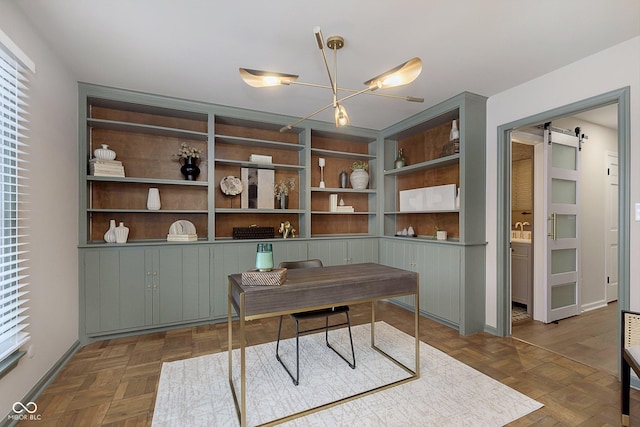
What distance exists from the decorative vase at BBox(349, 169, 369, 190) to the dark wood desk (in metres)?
2.08

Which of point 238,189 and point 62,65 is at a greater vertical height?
point 62,65

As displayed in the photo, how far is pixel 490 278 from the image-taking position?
321 cm

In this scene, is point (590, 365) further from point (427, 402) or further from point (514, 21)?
point (514, 21)

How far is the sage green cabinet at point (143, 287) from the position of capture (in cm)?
291

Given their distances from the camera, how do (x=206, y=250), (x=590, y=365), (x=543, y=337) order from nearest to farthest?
(x=590, y=365) < (x=543, y=337) < (x=206, y=250)

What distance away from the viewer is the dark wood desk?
171 centimetres

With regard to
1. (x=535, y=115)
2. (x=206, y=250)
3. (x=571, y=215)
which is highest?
(x=535, y=115)

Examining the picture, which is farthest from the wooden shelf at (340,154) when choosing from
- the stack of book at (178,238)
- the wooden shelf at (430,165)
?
the stack of book at (178,238)

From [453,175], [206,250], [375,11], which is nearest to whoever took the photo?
[375,11]

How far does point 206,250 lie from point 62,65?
208cm

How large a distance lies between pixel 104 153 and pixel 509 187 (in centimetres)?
418

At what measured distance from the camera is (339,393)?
2.07m

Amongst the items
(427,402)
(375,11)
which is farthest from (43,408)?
(375,11)

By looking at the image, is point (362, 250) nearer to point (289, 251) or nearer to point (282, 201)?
point (289, 251)
